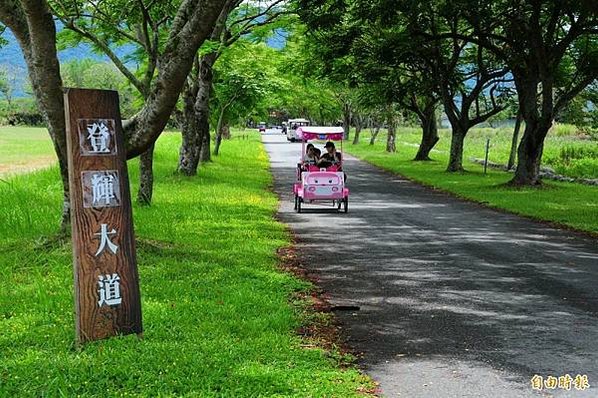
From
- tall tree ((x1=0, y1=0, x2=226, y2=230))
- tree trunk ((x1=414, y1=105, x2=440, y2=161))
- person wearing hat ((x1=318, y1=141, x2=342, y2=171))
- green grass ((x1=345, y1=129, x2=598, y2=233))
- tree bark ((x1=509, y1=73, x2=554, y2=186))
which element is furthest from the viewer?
tree trunk ((x1=414, y1=105, x2=440, y2=161))

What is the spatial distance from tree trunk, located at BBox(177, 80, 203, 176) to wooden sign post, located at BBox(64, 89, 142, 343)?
1598 centimetres

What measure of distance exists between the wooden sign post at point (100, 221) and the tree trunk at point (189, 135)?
1598cm

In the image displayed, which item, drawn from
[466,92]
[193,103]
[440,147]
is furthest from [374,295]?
[440,147]

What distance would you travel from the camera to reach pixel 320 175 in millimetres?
15891

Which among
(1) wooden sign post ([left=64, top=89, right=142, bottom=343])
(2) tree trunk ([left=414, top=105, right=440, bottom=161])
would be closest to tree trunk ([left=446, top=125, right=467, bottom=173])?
(2) tree trunk ([left=414, top=105, right=440, bottom=161])

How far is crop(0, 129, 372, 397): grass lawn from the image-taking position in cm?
503

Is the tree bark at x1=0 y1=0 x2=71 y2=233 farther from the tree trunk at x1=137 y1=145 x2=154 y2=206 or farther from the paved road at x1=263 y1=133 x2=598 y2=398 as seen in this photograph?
the tree trunk at x1=137 y1=145 x2=154 y2=206

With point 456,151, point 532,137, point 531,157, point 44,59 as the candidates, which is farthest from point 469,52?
point 44,59

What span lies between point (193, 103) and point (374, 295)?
595 inches

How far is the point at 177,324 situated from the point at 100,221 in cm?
124

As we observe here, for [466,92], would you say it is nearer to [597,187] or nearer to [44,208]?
[597,187]

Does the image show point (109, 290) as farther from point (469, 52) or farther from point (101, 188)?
point (469, 52)

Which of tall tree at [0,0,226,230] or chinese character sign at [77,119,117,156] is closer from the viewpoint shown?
chinese character sign at [77,119,117,156]

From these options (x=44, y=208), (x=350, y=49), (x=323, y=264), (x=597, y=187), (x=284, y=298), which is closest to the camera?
(x=284, y=298)
